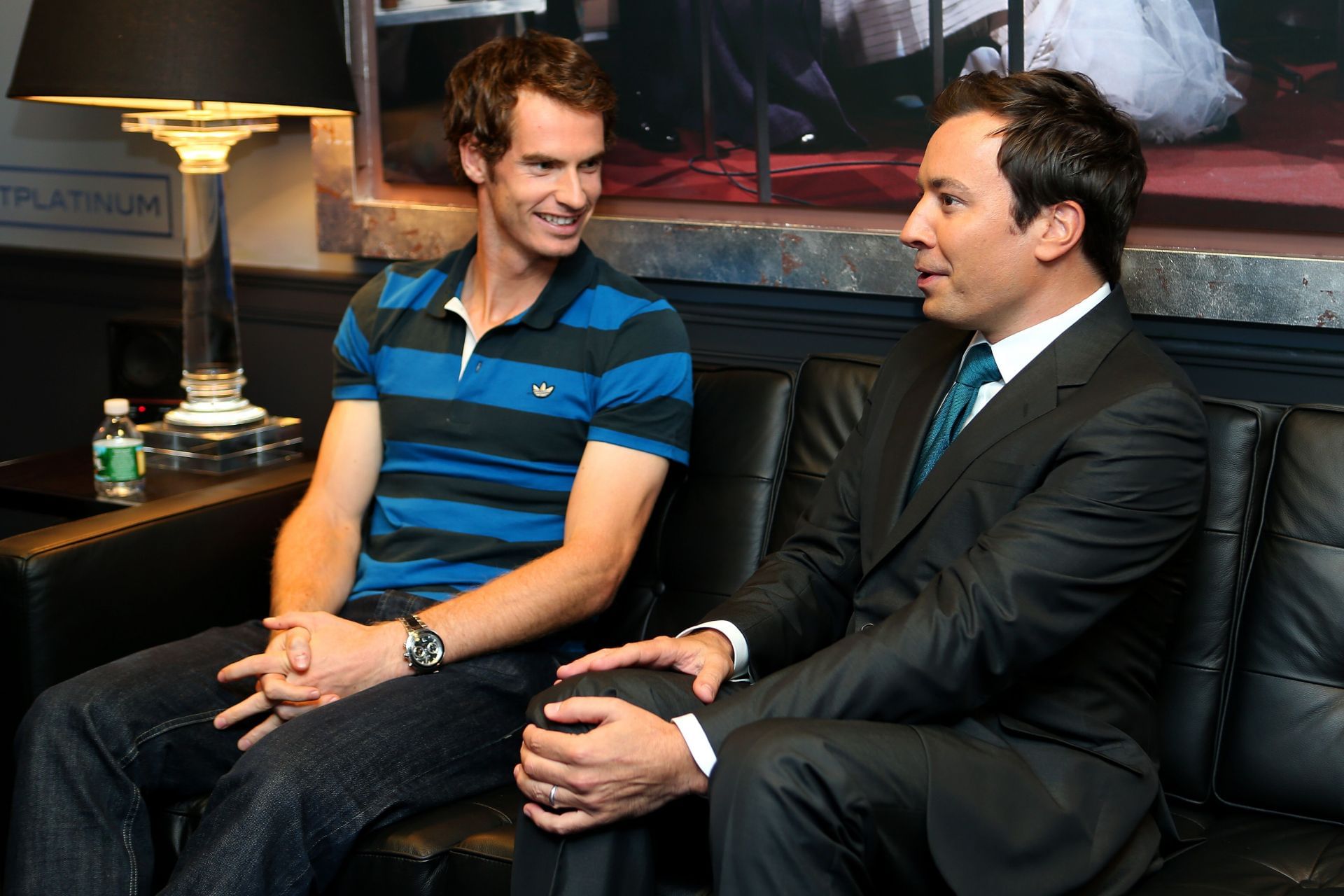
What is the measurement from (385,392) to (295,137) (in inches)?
41.8

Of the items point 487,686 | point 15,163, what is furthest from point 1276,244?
point 15,163

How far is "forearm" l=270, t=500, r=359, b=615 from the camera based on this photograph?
6.99ft

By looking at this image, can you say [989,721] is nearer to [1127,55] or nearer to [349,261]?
[1127,55]

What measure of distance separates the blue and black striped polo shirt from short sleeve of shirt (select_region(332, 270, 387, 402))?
0.06m

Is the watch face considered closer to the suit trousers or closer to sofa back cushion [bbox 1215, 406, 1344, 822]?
the suit trousers

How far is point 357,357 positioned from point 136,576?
0.51 metres

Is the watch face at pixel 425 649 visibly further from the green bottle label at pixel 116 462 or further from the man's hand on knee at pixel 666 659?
the green bottle label at pixel 116 462

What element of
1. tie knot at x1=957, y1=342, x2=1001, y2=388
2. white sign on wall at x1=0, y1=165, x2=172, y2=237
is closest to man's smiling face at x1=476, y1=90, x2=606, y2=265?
tie knot at x1=957, y1=342, x2=1001, y2=388

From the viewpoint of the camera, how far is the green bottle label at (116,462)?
8.08 feet

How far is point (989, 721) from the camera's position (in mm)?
1596

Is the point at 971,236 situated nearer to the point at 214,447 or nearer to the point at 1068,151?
the point at 1068,151

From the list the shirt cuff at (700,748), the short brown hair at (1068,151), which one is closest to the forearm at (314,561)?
the shirt cuff at (700,748)

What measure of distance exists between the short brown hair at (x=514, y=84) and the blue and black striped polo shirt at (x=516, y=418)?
240 millimetres

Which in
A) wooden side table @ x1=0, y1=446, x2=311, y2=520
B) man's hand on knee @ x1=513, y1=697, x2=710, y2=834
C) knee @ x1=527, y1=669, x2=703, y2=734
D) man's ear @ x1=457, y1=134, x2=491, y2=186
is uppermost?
man's ear @ x1=457, y1=134, x2=491, y2=186
